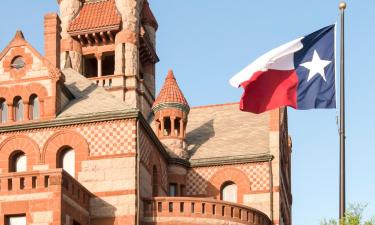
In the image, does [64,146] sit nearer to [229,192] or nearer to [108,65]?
[229,192]

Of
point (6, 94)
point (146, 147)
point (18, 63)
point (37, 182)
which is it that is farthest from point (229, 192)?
point (37, 182)

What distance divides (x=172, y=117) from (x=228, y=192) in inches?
210

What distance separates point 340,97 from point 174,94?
26734 mm

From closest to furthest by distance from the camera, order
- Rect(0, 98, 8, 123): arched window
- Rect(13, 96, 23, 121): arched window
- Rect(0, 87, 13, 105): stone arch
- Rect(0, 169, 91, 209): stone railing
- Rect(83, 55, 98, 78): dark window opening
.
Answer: Rect(0, 169, 91, 209): stone railing
Rect(0, 87, 13, 105): stone arch
Rect(13, 96, 23, 121): arched window
Rect(0, 98, 8, 123): arched window
Rect(83, 55, 98, 78): dark window opening

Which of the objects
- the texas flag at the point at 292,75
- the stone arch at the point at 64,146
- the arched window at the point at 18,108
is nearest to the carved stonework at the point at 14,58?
the arched window at the point at 18,108

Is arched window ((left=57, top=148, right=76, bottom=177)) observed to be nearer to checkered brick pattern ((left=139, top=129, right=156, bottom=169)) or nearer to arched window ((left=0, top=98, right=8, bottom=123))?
checkered brick pattern ((left=139, top=129, right=156, bottom=169))

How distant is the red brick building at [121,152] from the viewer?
45.4 m

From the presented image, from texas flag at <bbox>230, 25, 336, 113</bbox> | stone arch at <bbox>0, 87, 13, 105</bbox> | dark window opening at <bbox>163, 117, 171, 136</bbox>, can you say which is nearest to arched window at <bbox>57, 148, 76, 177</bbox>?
stone arch at <bbox>0, 87, 13, 105</bbox>

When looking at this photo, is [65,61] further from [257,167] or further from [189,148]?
[257,167]

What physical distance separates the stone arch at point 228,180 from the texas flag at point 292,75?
70.4ft

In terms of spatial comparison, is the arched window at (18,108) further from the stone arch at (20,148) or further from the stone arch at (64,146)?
the stone arch at (64,146)

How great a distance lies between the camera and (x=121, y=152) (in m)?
48.1

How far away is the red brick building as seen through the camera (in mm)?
45438

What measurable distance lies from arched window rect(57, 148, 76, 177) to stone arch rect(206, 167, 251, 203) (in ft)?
34.8
